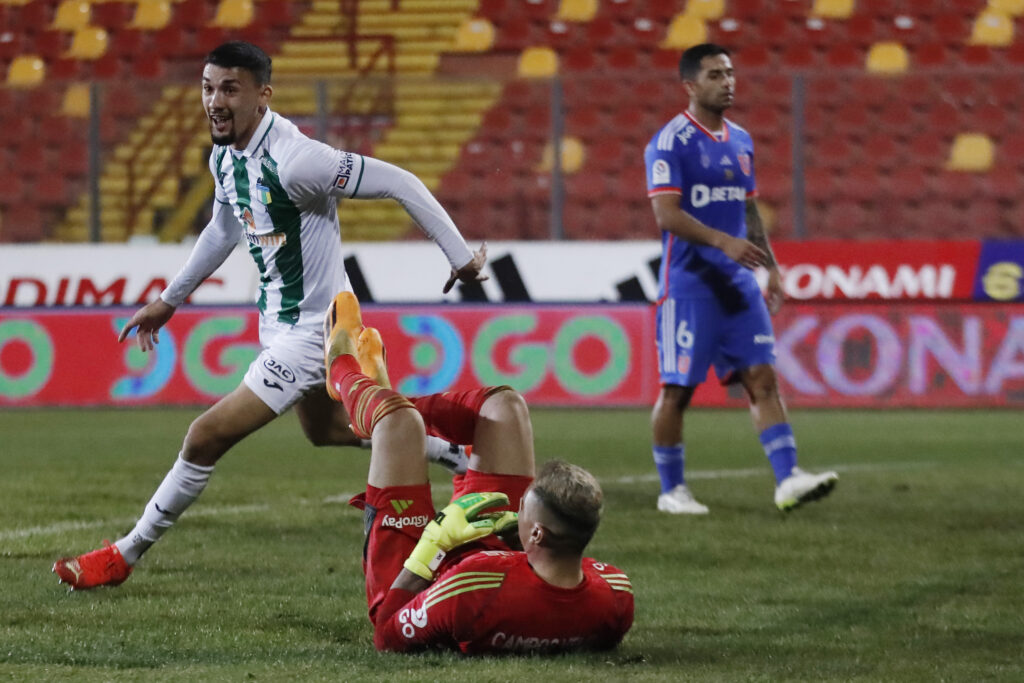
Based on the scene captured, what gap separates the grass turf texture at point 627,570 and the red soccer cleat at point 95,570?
52 mm

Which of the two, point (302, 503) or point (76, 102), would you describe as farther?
point (76, 102)

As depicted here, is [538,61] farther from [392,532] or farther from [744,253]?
[392,532]

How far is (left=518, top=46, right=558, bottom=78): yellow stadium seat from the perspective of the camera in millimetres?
16891

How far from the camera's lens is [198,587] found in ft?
16.5

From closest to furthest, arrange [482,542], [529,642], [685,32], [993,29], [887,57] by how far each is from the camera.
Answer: [529,642], [482,542], [993,29], [887,57], [685,32]

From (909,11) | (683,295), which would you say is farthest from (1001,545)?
(909,11)

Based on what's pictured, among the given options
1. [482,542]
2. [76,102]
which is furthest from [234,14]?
[482,542]

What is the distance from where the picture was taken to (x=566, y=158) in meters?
13.7

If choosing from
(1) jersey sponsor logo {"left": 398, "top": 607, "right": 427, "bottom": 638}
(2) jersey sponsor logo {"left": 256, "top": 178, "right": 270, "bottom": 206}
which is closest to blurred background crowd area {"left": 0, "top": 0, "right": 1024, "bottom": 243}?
(2) jersey sponsor logo {"left": 256, "top": 178, "right": 270, "bottom": 206}

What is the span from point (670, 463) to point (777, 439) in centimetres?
58

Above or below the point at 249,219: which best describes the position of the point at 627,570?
below

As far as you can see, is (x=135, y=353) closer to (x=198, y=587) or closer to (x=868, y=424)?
(x=868, y=424)

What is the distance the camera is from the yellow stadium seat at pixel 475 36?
17312 millimetres

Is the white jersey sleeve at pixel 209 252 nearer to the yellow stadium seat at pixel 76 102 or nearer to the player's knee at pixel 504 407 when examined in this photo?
the player's knee at pixel 504 407
